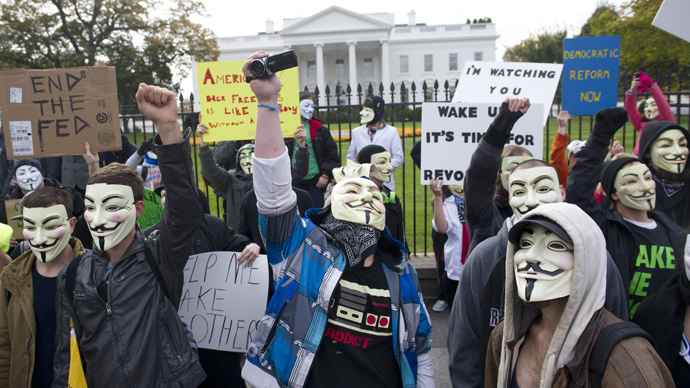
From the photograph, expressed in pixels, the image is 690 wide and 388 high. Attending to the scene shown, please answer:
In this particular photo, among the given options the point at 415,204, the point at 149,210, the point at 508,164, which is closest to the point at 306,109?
the point at 415,204

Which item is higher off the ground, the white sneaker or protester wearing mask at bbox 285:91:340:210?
protester wearing mask at bbox 285:91:340:210

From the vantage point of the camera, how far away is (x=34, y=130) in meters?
3.85

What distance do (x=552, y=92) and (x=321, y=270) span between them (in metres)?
3.67

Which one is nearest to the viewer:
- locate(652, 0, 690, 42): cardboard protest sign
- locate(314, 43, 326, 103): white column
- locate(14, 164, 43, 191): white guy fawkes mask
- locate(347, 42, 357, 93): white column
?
locate(652, 0, 690, 42): cardboard protest sign

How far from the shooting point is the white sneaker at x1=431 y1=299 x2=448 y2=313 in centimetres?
550

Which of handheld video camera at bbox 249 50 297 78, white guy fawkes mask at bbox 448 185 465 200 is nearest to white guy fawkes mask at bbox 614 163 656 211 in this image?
white guy fawkes mask at bbox 448 185 465 200

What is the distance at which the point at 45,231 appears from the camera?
9.48 feet

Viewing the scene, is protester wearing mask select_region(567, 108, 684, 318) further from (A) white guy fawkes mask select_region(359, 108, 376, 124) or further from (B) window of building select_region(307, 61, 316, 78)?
(B) window of building select_region(307, 61, 316, 78)

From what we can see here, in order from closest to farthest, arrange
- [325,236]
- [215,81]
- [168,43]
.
→ [325,236] < [215,81] < [168,43]

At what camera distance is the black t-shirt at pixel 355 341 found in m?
2.32

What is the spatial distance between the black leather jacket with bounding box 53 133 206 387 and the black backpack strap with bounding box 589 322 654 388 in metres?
1.85

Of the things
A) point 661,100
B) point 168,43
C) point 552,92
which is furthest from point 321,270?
point 168,43

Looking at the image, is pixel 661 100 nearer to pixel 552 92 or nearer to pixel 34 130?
pixel 552 92

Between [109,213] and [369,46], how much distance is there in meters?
65.6
